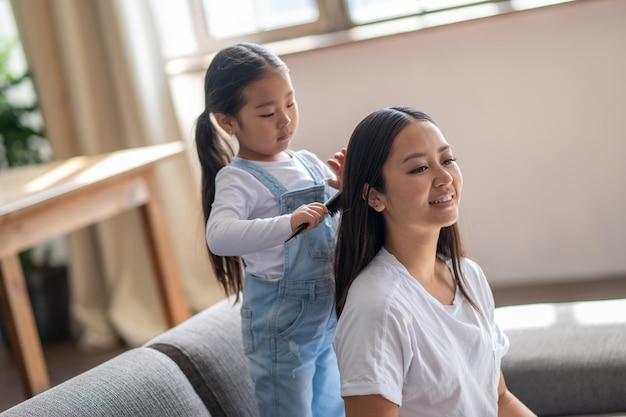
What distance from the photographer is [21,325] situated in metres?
2.66

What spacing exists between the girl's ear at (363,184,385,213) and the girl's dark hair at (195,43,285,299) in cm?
26

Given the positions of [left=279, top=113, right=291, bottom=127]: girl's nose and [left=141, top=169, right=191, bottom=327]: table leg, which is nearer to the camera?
[left=279, top=113, right=291, bottom=127]: girl's nose

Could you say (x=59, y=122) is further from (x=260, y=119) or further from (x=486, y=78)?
(x=260, y=119)

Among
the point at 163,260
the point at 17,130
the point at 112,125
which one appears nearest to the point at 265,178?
the point at 163,260

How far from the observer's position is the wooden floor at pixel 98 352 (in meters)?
3.33

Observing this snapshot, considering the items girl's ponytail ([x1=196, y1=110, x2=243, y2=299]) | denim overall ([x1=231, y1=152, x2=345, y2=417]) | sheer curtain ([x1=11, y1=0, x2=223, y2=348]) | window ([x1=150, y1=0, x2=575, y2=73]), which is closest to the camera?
denim overall ([x1=231, y1=152, x2=345, y2=417])

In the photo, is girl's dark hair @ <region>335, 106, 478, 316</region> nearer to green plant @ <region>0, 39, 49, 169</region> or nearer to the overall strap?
the overall strap

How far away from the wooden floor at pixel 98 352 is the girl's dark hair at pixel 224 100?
200 cm

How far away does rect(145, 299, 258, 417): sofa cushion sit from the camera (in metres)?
1.53

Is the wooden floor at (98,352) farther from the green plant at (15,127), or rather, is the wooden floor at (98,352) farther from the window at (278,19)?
the window at (278,19)

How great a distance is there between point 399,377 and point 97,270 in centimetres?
300

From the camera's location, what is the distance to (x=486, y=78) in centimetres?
339

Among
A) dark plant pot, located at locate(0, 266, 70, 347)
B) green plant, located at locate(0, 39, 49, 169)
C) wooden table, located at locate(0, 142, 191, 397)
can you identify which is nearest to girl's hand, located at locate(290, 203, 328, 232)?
wooden table, located at locate(0, 142, 191, 397)

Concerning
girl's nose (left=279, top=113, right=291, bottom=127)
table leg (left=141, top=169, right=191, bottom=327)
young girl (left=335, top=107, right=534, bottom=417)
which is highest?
girl's nose (left=279, top=113, right=291, bottom=127)
